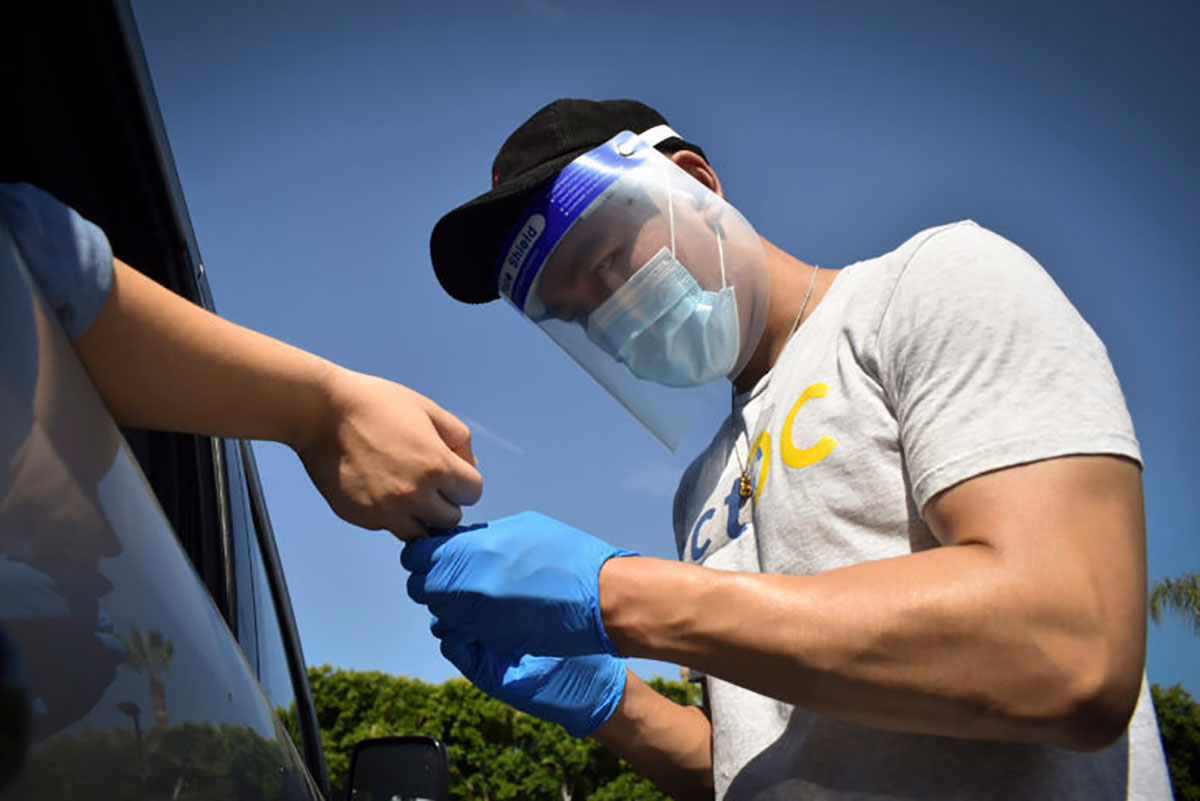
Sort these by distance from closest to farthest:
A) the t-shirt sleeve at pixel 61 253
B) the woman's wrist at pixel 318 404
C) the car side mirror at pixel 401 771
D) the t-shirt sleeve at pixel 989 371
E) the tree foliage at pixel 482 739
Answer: the t-shirt sleeve at pixel 61 253
the woman's wrist at pixel 318 404
the t-shirt sleeve at pixel 989 371
the car side mirror at pixel 401 771
the tree foliage at pixel 482 739

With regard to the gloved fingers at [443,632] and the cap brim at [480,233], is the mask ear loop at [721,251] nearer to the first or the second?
the cap brim at [480,233]

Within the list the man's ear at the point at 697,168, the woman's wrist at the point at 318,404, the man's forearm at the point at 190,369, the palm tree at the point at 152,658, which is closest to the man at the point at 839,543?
the man's ear at the point at 697,168

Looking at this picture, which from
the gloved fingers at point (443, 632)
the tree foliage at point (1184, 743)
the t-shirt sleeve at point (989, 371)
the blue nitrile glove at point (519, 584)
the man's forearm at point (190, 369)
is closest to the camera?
the man's forearm at point (190, 369)

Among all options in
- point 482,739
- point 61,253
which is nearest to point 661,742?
point 61,253

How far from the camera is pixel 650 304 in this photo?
2041mm

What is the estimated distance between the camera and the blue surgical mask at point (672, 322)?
202 cm

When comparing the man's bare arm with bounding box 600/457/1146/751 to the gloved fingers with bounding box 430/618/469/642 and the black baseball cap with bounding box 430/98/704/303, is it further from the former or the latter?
the black baseball cap with bounding box 430/98/704/303

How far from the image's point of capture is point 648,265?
202cm

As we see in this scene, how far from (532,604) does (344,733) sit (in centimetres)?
963

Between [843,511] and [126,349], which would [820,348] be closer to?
[843,511]

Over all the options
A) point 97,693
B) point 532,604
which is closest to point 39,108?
point 97,693

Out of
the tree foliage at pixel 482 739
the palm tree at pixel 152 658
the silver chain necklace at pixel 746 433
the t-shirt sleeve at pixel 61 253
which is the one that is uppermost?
the t-shirt sleeve at pixel 61 253

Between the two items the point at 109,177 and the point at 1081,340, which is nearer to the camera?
the point at 109,177

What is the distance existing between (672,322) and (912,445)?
2.62ft
